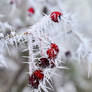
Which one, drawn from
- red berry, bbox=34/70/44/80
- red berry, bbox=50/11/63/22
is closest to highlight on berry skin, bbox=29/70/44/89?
red berry, bbox=34/70/44/80

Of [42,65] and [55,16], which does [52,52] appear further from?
[55,16]

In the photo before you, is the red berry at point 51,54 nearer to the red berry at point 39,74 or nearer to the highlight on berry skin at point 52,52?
the highlight on berry skin at point 52,52

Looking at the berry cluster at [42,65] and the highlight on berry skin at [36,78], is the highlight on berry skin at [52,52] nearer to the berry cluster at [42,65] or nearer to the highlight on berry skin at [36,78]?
the berry cluster at [42,65]

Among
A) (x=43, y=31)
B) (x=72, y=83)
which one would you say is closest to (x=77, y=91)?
(x=72, y=83)

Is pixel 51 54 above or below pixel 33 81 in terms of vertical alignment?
above

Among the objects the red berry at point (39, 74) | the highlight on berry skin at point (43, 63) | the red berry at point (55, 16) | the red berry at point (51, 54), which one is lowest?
the red berry at point (39, 74)

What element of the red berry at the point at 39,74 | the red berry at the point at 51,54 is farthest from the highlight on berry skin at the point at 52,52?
the red berry at the point at 39,74

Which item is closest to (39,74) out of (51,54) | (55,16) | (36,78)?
(36,78)

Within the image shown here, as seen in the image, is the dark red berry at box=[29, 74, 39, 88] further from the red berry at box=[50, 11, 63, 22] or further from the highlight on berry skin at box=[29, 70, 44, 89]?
the red berry at box=[50, 11, 63, 22]

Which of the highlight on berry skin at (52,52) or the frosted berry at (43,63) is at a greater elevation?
the highlight on berry skin at (52,52)
